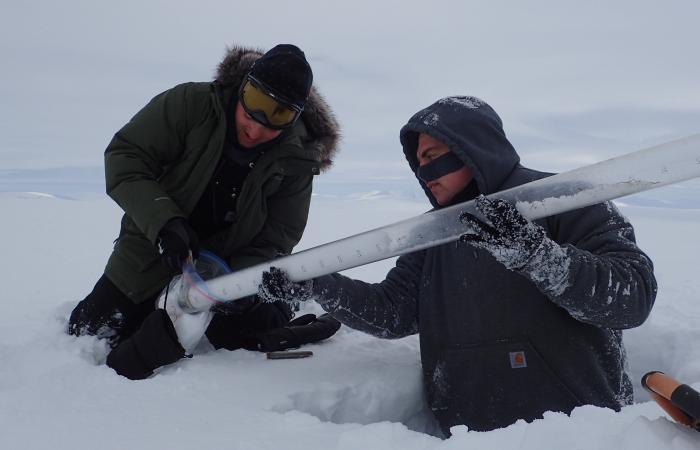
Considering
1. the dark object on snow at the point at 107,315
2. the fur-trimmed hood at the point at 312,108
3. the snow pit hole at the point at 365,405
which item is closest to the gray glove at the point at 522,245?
the snow pit hole at the point at 365,405

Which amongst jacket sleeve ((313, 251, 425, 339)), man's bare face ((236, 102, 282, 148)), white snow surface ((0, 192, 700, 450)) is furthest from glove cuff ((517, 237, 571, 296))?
man's bare face ((236, 102, 282, 148))

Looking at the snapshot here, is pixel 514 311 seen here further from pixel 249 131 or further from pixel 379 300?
pixel 249 131

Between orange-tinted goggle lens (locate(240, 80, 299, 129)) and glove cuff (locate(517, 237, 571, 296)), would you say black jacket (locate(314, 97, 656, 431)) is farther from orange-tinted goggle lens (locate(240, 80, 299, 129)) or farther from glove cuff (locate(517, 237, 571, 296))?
orange-tinted goggle lens (locate(240, 80, 299, 129))

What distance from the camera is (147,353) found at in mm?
2219

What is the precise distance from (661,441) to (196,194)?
215 cm

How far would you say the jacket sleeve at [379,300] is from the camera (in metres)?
2.23

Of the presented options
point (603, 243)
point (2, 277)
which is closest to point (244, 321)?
point (603, 243)

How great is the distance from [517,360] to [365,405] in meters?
0.65

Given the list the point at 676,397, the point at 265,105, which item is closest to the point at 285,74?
the point at 265,105

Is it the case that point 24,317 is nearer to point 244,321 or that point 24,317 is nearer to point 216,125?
point 244,321

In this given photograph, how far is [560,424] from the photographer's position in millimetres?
1146

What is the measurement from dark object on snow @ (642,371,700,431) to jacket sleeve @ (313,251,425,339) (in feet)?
4.36

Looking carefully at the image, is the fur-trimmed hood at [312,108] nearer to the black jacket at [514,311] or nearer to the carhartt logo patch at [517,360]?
the black jacket at [514,311]

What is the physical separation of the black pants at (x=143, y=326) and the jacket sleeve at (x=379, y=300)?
61 cm
